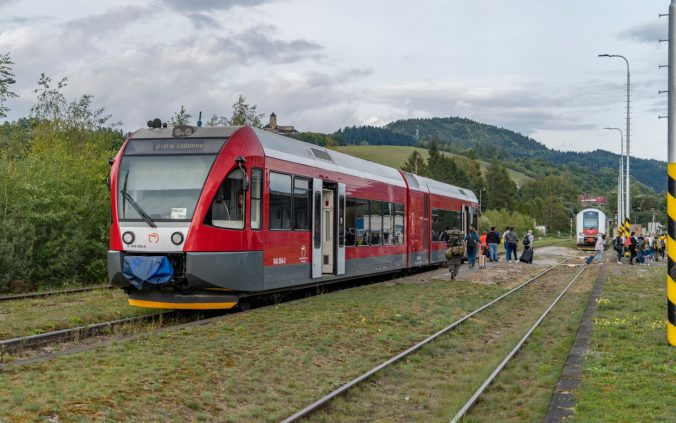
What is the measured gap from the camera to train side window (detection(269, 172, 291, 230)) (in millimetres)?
15344

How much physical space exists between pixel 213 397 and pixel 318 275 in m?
9.75

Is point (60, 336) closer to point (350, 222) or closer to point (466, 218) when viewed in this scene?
point (350, 222)

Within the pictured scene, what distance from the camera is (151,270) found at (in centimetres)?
1335

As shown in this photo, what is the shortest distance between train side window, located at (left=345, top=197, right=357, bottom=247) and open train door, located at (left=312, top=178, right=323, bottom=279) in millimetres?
1848

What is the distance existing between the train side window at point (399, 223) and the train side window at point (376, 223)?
163 centimetres

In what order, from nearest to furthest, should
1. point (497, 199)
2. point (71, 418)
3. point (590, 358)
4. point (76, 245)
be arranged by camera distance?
point (71, 418), point (590, 358), point (76, 245), point (497, 199)

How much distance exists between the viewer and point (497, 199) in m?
157

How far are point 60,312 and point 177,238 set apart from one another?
291 cm

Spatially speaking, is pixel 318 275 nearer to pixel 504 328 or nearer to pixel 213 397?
pixel 504 328

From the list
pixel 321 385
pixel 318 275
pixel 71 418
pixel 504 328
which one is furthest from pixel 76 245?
pixel 71 418

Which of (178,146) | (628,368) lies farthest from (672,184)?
(178,146)

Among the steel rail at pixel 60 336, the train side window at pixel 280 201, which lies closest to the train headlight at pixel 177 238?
the steel rail at pixel 60 336

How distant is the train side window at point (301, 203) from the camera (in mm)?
16562

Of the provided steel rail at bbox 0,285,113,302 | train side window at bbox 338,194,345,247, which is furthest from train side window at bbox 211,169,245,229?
steel rail at bbox 0,285,113,302
